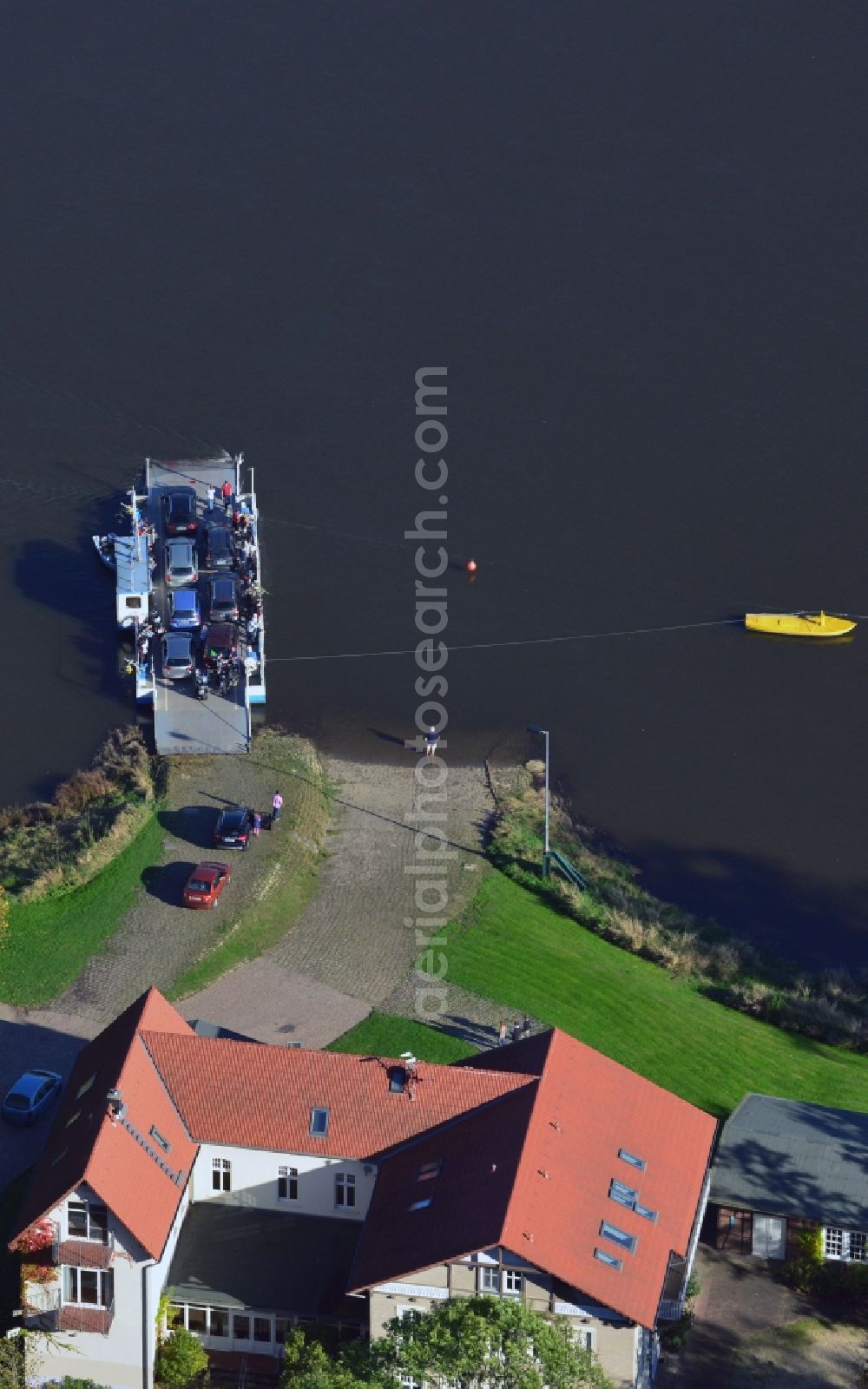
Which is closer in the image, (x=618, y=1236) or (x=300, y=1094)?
(x=618, y=1236)

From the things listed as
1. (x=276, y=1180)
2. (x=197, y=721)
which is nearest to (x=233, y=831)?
(x=197, y=721)

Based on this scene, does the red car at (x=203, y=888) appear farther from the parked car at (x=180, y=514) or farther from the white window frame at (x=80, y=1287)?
the parked car at (x=180, y=514)

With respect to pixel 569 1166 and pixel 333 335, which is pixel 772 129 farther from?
pixel 569 1166

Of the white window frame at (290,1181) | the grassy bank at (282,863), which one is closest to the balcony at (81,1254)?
the white window frame at (290,1181)

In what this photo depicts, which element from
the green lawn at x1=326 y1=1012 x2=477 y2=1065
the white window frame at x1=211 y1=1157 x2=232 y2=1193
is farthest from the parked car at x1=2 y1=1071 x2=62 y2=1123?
the green lawn at x1=326 y1=1012 x2=477 y2=1065

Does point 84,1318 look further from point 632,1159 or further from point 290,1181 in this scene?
point 632,1159

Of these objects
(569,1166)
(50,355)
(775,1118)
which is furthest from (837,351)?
(569,1166)
